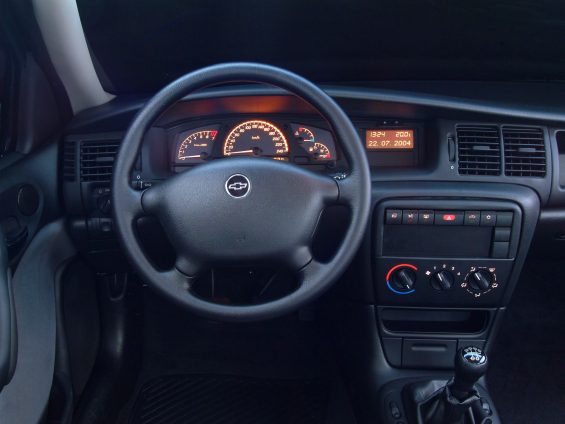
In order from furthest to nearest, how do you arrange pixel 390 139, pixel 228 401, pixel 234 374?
pixel 234 374
pixel 228 401
pixel 390 139

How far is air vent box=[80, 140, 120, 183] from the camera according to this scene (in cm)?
168

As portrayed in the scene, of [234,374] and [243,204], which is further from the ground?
[243,204]

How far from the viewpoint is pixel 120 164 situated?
1.28 meters

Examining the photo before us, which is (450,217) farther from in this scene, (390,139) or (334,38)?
(334,38)

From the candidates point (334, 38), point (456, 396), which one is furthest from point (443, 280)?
point (334, 38)

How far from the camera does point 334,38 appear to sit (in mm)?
1768

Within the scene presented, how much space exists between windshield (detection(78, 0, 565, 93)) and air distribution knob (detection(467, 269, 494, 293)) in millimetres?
603

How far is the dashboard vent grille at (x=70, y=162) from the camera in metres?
1.69

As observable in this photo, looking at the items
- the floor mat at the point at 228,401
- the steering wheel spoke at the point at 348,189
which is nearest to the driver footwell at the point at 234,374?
the floor mat at the point at 228,401

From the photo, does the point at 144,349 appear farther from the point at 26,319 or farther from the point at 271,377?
the point at 26,319

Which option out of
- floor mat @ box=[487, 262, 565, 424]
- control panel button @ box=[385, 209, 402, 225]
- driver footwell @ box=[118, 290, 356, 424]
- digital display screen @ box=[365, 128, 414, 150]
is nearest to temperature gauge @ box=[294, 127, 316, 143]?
digital display screen @ box=[365, 128, 414, 150]

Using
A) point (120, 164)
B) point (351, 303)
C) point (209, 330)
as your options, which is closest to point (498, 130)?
point (351, 303)

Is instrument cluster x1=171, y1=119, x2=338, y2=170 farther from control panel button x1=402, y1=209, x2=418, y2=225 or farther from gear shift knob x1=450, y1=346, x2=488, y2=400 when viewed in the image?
gear shift knob x1=450, y1=346, x2=488, y2=400

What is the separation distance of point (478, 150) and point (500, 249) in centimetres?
27
